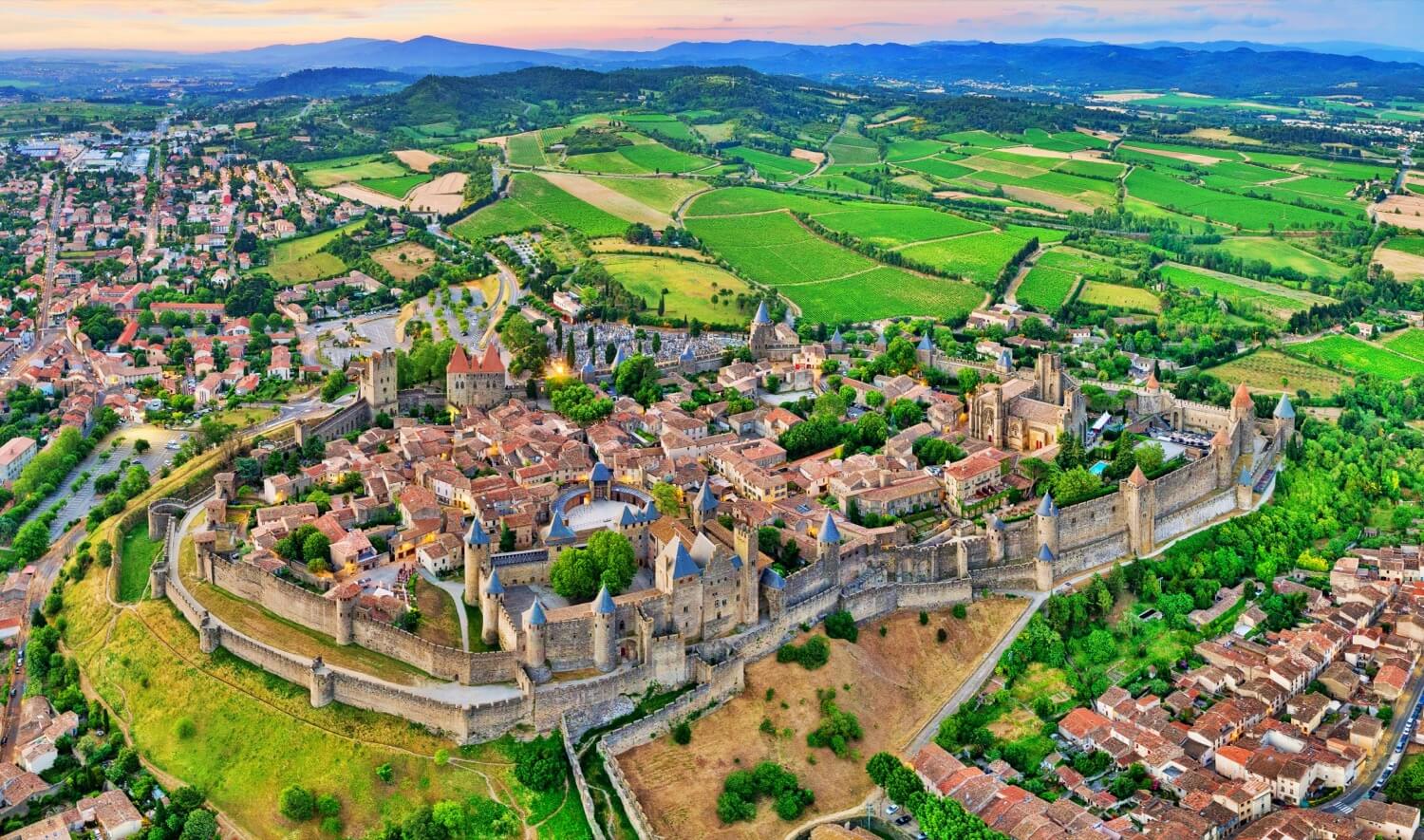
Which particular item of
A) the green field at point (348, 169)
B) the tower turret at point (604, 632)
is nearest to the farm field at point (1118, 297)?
the tower turret at point (604, 632)

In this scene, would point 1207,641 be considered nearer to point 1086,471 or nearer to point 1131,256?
point 1086,471

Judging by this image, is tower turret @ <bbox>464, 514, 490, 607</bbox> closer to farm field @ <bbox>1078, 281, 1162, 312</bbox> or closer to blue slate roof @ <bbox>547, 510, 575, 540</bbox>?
blue slate roof @ <bbox>547, 510, 575, 540</bbox>

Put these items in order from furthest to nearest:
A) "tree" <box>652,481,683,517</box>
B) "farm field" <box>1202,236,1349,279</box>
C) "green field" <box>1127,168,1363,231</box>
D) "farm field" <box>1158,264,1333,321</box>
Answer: "green field" <box>1127,168,1363,231</box> < "farm field" <box>1202,236,1349,279</box> < "farm field" <box>1158,264,1333,321</box> < "tree" <box>652,481,683,517</box>

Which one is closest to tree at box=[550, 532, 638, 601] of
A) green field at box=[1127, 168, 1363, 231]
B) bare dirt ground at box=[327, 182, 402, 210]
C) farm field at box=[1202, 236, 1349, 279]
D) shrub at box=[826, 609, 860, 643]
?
shrub at box=[826, 609, 860, 643]

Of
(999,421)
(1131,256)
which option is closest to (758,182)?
(1131,256)

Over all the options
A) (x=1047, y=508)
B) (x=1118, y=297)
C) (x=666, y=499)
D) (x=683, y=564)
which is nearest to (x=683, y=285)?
(x=1118, y=297)

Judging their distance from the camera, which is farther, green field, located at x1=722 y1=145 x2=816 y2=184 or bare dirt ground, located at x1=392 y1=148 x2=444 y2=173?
green field, located at x1=722 y1=145 x2=816 y2=184
